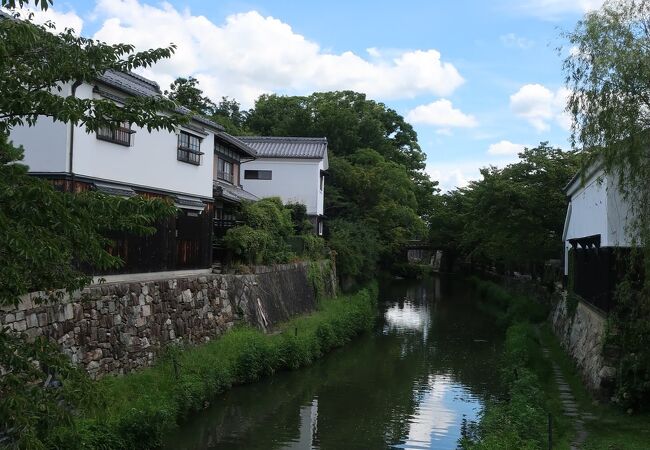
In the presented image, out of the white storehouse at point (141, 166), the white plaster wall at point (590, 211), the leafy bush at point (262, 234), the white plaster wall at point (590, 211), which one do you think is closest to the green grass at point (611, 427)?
the white plaster wall at point (590, 211)

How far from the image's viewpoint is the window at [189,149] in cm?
2120

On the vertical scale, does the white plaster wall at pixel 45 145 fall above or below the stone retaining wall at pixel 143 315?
above

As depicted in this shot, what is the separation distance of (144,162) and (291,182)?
20.8 meters

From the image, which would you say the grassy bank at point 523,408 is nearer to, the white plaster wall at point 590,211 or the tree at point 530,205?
the white plaster wall at point 590,211

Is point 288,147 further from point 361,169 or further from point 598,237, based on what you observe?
point 598,237

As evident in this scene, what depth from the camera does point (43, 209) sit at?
490cm

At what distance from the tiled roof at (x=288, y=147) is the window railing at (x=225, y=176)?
336 inches

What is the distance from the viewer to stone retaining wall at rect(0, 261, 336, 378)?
38.8 feet

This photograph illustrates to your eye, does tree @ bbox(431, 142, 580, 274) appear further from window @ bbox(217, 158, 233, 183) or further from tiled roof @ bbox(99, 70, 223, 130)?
tiled roof @ bbox(99, 70, 223, 130)

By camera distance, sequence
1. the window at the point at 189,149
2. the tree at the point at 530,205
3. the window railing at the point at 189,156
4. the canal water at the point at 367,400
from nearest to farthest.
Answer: the canal water at the point at 367,400, the window railing at the point at 189,156, the window at the point at 189,149, the tree at the point at 530,205

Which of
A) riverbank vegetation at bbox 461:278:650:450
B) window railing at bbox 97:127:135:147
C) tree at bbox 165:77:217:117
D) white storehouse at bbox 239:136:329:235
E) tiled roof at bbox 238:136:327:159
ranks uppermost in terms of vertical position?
tree at bbox 165:77:217:117

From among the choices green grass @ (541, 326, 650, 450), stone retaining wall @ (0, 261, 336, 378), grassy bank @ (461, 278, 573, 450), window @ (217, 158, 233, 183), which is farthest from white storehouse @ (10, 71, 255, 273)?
green grass @ (541, 326, 650, 450)

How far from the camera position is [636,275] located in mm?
14461

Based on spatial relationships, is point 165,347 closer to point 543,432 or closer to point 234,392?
point 234,392
